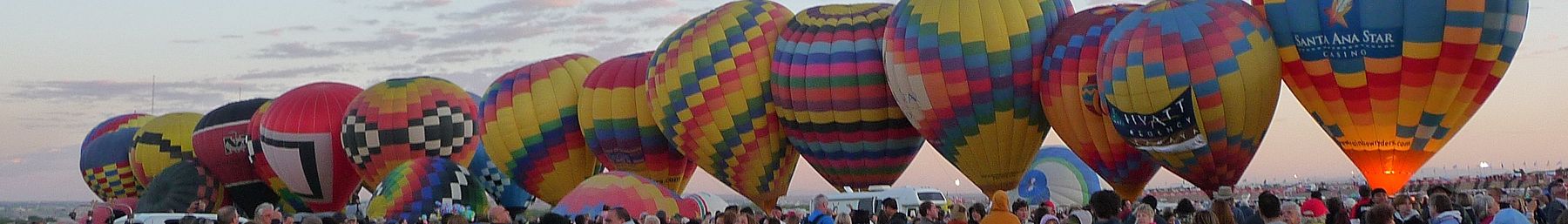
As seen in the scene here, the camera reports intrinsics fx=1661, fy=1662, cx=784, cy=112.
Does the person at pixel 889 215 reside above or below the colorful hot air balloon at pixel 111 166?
above

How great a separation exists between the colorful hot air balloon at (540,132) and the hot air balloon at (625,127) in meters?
0.58

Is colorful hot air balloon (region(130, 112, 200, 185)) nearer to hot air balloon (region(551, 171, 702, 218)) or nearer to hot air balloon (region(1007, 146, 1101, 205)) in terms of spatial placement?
hot air balloon (region(551, 171, 702, 218))

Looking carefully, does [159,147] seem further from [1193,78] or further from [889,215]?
[889,215]

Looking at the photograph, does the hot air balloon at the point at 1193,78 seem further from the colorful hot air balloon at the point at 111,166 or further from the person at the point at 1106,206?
the colorful hot air balloon at the point at 111,166

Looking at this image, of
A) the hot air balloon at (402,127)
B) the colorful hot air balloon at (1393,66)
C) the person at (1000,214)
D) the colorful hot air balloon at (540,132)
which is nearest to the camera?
the person at (1000,214)

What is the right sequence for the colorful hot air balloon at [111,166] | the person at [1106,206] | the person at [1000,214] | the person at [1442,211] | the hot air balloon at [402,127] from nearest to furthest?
1. the person at [1442,211]
2. the person at [1000,214]
3. the person at [1106,206]
4. the hot air balloon at [402,127]
5. the colorful hot air balloon at [111,166]

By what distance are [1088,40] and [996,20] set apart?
3.27 ft

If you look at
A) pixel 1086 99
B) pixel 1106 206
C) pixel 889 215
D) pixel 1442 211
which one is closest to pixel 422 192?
pixel 1086 99

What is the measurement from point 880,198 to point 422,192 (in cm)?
586

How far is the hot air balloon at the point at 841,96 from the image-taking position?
16953 millimetres

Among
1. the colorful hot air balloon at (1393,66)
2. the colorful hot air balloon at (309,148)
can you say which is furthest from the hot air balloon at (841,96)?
the colorful hot air balloon at (309,148)

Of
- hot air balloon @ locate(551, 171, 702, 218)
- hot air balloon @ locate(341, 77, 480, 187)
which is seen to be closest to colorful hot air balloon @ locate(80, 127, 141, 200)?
hot air balloon @ locate(341, 77, 480, 187)

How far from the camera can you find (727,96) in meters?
17.8

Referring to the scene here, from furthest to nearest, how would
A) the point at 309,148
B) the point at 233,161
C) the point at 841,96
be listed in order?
the point at 233,161 → the point at 309,148 → the point at 841,96
